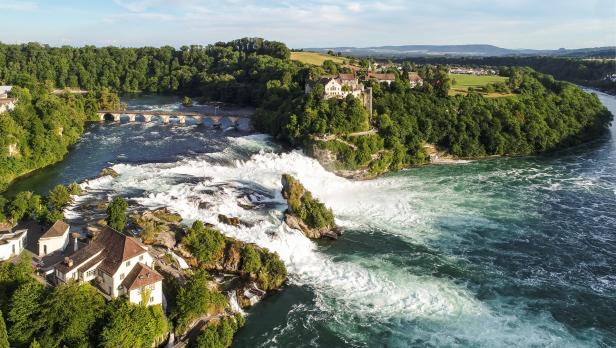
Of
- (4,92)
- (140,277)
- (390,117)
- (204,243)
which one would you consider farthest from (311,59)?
(140,277)

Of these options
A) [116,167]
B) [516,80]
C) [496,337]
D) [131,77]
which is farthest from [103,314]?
[131,77]

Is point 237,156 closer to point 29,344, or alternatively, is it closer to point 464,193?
point 464,193

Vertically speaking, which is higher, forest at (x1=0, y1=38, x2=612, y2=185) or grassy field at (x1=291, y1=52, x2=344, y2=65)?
grassy field at (x1=291, y1=52, x2=344, y2=65)

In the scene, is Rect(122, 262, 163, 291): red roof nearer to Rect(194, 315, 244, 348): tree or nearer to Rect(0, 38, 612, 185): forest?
Rect(194, 315, 244, 348): tree

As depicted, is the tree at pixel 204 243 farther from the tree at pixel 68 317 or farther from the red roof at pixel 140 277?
the tree at pixel 68 317

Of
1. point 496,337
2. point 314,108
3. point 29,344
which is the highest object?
point 314,108

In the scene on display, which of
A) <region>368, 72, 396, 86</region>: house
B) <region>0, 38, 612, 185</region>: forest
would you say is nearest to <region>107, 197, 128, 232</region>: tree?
<region>0, 38, 612, 185</region>: forest

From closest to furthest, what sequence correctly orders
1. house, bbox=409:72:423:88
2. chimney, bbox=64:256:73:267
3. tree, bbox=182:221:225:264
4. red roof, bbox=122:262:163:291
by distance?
red roof, bbox=122:262:163:291, chimney, bbox=64:256:73:267, tree, bbox=182:221:225:264, house, bbox=409:72:423:88

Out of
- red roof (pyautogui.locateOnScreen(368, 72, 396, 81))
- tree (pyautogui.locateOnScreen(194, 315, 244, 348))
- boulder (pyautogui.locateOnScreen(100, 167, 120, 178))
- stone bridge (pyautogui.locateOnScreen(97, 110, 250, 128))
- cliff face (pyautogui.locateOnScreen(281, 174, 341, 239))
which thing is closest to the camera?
tree (pyautogui.locateOnScreen(194, 315, 244, 348))
